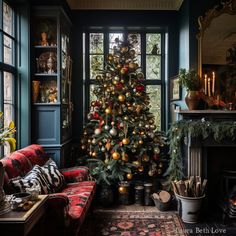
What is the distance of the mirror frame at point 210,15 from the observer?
12.7 ft

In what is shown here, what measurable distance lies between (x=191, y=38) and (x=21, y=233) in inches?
136

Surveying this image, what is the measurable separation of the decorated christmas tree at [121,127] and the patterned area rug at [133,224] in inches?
21.6

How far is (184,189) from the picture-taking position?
3410mm

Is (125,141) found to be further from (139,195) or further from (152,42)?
(152,42)

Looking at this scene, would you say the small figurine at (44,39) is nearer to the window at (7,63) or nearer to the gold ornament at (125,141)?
the window at (7,63)

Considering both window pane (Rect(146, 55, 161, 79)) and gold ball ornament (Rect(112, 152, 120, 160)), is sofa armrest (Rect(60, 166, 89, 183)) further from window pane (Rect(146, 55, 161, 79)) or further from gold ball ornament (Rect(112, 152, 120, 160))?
window pane (Rect(146, 55, 161, 79))

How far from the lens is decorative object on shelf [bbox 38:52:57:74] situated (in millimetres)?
3826

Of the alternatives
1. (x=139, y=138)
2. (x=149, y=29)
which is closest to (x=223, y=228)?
(x=139, y=138)

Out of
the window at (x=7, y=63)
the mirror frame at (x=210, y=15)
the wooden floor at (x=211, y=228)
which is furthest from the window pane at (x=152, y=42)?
the wooden floor at (x=211, y=228)

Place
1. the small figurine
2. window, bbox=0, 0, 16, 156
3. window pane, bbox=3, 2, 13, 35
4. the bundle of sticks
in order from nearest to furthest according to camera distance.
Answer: window, bbox=0, 0, 16, 156 → window pane, bbox=3, 2, 13, 35 → the bundle of sticks → the small figurine

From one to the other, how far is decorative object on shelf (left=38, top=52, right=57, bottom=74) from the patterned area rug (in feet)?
7.01

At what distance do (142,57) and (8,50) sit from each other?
2.42 meters

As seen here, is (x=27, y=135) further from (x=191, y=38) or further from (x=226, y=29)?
(x=226, y=29)

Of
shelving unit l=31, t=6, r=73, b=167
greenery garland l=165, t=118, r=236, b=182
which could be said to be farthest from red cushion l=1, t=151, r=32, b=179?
greenery garland l=165, t=118, r=236, b=182
